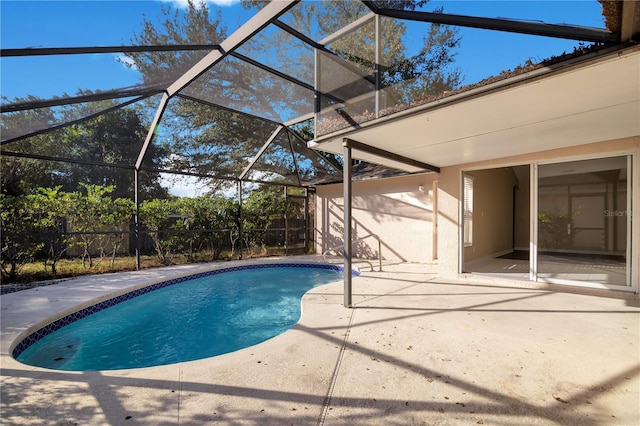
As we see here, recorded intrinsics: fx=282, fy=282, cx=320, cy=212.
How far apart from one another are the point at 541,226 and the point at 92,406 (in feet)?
23.6

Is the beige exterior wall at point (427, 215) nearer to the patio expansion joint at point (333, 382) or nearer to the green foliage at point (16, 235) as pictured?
the patio expansion joint at point (333, 382)

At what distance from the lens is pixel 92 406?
209 cm

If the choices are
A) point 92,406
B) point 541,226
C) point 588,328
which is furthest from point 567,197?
point 92,406

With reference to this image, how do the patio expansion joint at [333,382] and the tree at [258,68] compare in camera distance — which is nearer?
the patio expansion joint at [333,382]

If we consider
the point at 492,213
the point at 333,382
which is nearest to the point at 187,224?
the point at 333,382

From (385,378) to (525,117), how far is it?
3.50m

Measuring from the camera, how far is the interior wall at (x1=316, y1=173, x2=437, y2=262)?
906 cm

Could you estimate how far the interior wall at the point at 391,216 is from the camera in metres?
9.06

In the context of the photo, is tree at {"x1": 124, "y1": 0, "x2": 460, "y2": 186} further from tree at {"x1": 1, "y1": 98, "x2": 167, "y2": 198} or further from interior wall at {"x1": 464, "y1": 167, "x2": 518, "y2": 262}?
interior wall at {"x1": 464, "y1": 167, "x2": 518, "y2": 262}

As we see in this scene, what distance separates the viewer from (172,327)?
482 cm

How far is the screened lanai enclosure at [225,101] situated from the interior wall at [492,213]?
269 centimetres

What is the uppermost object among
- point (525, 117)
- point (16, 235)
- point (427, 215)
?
point (525, 117)

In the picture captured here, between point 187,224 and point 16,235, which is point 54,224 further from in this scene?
point 187,224

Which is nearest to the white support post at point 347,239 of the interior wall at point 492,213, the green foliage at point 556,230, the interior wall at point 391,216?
the green foliage at point 556,230
